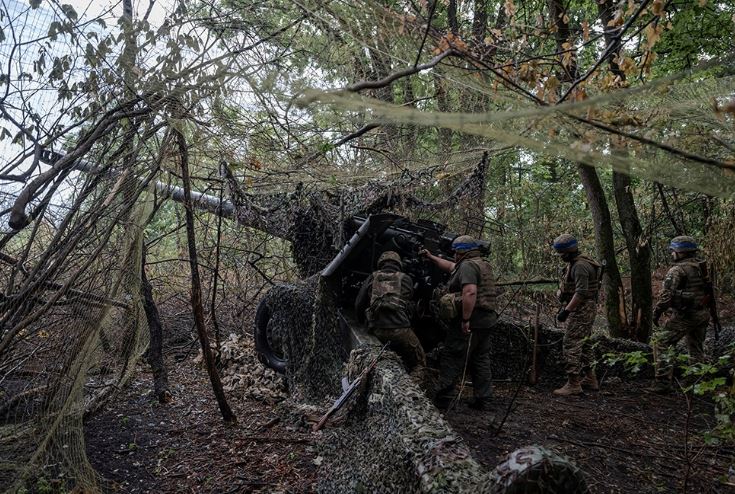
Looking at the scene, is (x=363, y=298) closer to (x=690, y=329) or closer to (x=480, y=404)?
(x=480, y=404)

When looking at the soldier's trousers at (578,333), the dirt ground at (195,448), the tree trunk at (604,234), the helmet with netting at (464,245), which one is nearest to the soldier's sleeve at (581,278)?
the soldier's trousers at (578,333)

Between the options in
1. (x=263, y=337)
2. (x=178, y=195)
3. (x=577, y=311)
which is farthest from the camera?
(x=263, y=337)

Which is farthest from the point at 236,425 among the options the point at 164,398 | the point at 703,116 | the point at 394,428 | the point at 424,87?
the point at 703,116

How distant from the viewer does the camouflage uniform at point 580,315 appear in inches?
241

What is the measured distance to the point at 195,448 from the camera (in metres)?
5.43

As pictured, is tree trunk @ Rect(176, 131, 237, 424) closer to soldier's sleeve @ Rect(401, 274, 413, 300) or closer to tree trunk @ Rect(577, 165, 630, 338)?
soldier's sleeve @ Rect(401, 274, 413, 300)

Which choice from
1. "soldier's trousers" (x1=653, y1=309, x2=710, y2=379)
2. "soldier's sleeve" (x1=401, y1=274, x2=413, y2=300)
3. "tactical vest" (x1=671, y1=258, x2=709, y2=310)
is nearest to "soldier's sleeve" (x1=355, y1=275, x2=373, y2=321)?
"soldier's sleeve" (x1=401, y1=274, x2=413, y2=300)

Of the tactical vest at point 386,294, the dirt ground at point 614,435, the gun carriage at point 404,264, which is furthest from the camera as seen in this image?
the gun carriage at point 404,264

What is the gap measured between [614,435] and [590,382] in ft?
4.93

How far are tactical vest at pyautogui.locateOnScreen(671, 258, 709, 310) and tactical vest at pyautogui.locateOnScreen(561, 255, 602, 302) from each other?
0.91 meters

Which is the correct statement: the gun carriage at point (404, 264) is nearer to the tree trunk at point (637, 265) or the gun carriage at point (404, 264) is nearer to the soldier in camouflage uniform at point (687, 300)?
the soldier in camouflage uniform at point (687, 300)

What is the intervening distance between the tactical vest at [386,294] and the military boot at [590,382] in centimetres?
277

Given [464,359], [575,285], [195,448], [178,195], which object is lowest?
[195,448]

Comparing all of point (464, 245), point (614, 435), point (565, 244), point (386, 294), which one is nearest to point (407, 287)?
point (386, 294)
